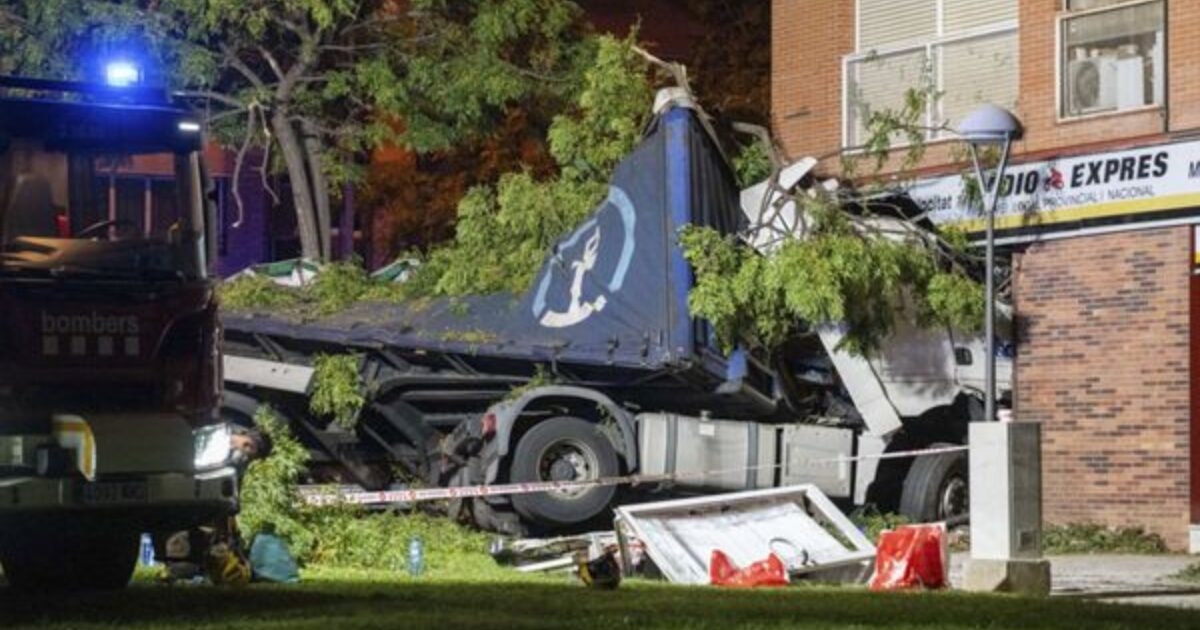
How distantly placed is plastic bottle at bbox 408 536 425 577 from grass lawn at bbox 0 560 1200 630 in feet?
6.44

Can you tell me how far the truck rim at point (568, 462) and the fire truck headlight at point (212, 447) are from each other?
7.76 m

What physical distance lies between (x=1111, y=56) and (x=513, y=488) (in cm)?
746

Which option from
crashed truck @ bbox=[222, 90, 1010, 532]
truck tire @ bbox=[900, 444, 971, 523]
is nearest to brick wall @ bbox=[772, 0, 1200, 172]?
crashed truck @ bbox=[222, 90, 1010, 532]

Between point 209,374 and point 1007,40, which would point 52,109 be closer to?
point 209,374

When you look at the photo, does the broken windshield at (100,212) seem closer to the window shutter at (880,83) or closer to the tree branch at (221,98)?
the window shutter at (880,83)

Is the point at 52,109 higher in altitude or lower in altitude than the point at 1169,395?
higher

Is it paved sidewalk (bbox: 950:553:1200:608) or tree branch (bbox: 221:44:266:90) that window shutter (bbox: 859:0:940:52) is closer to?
paved sidewalk (bbox: 950:553:1200:608)

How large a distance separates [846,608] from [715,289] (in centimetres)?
807

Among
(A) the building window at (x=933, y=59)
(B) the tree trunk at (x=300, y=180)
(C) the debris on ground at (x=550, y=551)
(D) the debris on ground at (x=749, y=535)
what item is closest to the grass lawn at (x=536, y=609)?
(D) the debris on ground at (x=749, y=535)

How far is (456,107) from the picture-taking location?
29016mm

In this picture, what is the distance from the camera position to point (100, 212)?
13.2 meters

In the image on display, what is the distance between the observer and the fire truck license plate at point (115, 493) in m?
12.5

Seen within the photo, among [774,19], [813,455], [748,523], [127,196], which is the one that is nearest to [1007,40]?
[774,19]

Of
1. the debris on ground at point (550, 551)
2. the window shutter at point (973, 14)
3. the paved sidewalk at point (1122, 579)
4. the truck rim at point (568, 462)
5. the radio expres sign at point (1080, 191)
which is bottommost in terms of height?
the paved sidewalk at point (1122, 579)
